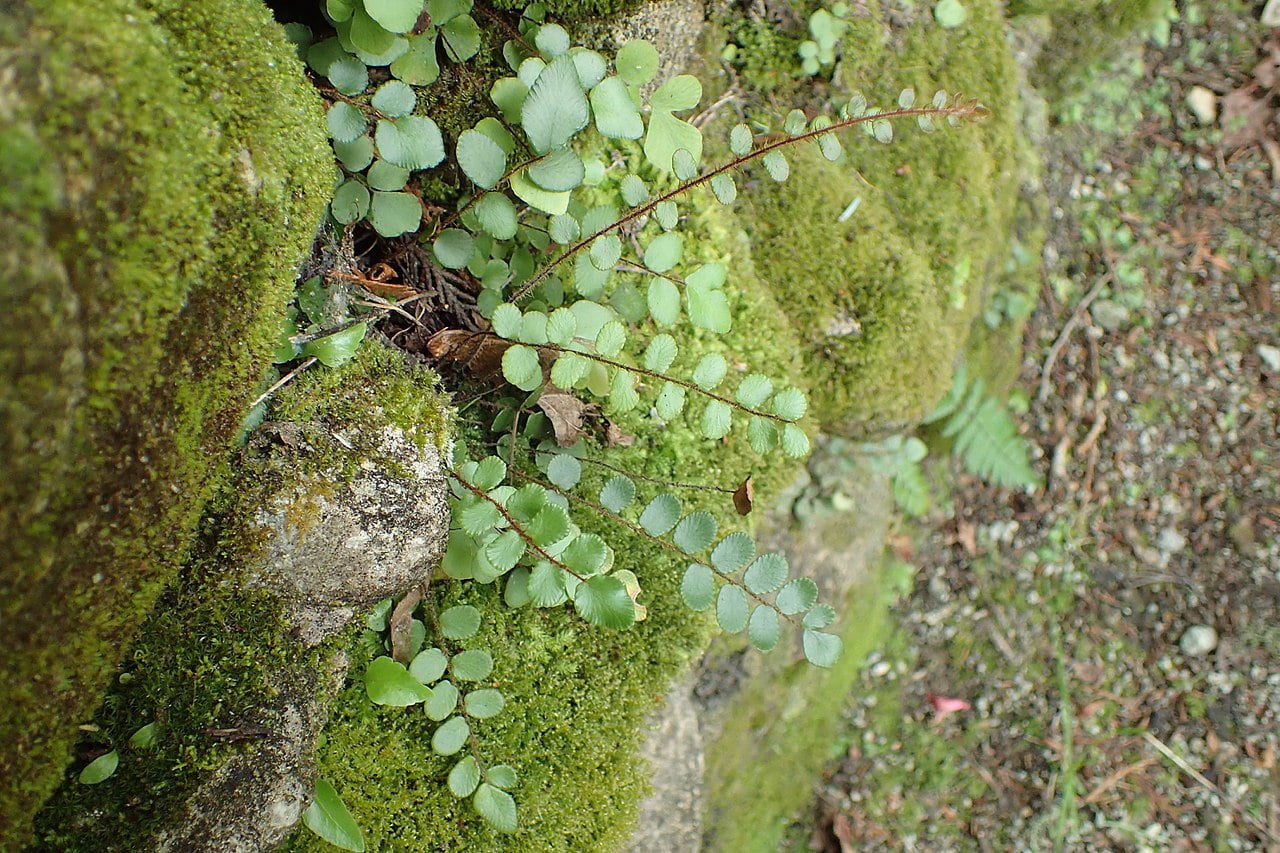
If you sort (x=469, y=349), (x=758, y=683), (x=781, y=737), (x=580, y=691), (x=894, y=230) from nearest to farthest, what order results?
(x=469, y=349) → (x=580, y=691) → (x=894, y=230) → (x=758, y=683) → (x=781, y=737)

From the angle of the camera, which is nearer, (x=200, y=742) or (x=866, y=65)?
(x=200, y=742)

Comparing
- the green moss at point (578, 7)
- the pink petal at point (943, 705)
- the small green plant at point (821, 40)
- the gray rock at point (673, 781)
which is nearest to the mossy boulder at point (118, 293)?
the green moss at point (578, 7)

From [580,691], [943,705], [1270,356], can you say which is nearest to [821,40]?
[580,691]

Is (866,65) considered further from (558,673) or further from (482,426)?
(558,673)

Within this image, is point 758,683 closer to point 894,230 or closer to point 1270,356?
point 894,230

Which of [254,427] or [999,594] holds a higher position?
[254,427]

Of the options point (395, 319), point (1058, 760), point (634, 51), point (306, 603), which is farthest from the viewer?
point (1058, 760)

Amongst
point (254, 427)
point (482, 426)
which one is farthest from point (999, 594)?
point (254, 427)
